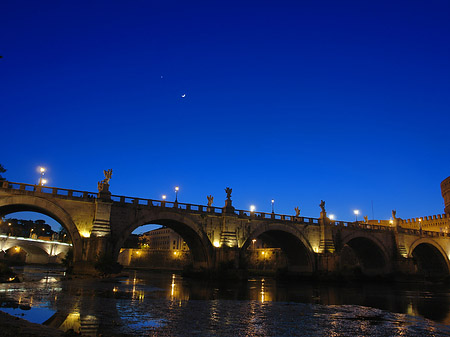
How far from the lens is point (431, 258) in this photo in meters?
70.8

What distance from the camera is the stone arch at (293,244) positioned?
4577 cm

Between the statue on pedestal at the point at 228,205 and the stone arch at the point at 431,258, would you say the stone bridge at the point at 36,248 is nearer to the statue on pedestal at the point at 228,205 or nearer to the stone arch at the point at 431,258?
the statue on pedestal at the point at 228,205

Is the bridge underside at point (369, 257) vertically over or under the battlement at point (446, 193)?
under

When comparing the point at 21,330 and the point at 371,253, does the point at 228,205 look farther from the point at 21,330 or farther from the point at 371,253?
the point at 21,330

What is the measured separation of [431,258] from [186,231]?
54.7 metres

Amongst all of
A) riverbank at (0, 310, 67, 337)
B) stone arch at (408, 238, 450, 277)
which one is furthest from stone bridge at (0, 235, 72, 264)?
riverbank at (0, 310, 67, 337)

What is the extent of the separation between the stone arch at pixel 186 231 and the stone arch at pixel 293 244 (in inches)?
253

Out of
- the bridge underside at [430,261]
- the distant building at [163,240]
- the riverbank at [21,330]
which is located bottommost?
the riverbank at [21,330]

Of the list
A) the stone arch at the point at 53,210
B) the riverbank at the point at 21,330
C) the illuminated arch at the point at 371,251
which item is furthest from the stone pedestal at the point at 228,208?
the riverbank at the point at 21,330

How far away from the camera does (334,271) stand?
47.5 metres

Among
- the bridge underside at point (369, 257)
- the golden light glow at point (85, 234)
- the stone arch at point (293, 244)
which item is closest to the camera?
the golden light glow at point (85, 234)

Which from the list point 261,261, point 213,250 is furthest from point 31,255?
point 213,250

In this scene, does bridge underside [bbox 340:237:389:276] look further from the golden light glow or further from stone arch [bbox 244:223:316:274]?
the golden light glow

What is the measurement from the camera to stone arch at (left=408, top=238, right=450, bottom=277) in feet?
220
